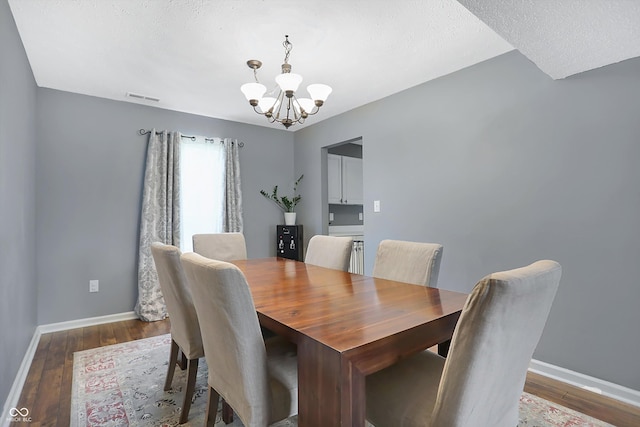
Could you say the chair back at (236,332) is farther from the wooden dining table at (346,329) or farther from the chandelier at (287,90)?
the chandelier at (287,90)

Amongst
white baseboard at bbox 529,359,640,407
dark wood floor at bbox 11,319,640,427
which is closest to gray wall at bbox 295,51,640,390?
white baseboard at bbox 529,359,640,407

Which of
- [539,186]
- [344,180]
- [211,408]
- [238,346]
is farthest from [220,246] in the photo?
[539,186]

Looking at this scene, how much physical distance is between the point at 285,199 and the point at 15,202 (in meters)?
2.93

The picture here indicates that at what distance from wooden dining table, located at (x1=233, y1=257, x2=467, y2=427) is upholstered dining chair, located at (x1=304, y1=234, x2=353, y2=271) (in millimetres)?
588

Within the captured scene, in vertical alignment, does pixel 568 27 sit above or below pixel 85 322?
above

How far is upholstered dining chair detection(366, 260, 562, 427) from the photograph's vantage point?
81 cm

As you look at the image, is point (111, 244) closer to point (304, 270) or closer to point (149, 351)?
point (149, 351)

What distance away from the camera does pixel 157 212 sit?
3.59 metres

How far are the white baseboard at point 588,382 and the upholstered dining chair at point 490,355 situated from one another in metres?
1.44

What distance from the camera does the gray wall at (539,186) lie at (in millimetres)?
1962

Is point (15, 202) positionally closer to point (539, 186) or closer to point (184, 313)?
point (184, 313)

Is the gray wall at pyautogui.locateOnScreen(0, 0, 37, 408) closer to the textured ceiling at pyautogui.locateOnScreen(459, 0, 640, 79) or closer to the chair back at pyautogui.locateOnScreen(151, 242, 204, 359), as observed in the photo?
the chair back at pyautogui.locateOnScreen(151, 242, 204, 359)

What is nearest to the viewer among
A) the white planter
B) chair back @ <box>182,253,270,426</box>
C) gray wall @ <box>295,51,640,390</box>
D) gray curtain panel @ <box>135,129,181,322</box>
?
chair back @ <box>182,253,270,426</box>

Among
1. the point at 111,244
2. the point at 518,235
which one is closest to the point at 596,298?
the point at 518,235
